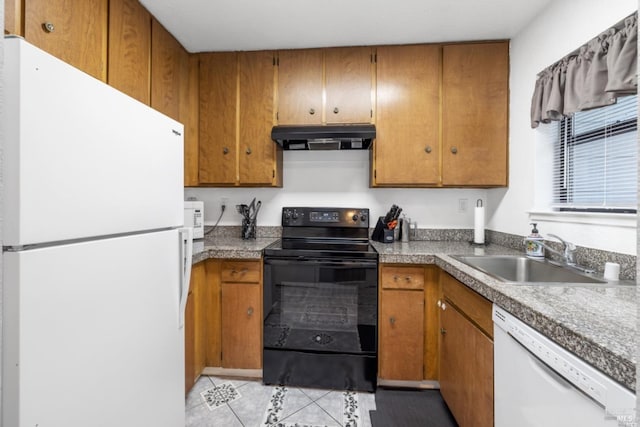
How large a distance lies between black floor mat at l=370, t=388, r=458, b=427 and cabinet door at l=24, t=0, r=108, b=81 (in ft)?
7.72

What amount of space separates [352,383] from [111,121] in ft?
6.28

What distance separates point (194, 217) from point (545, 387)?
2.07 metres

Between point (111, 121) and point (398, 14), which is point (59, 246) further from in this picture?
point (398, 14)

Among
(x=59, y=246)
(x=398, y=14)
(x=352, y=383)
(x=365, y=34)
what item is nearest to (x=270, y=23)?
(x=365, y=34)

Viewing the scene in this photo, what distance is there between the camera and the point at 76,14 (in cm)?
128

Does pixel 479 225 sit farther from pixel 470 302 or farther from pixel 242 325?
pixel 242 325

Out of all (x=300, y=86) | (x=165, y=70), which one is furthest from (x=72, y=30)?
(x=300, y=86)

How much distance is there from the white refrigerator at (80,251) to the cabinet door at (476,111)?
6.29 ft

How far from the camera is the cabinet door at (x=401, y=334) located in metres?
1.86

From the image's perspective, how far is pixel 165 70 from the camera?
194 centimetres

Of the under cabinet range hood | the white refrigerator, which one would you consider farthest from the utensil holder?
the white refrigerator

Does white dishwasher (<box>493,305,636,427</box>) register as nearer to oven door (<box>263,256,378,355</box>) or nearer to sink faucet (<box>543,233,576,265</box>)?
sink faucet (<box>543,233,576,265</box>)

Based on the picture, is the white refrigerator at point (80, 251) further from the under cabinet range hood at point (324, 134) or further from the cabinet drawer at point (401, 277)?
the cabinet drawer at point (401, 277)

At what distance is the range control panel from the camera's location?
2398 mm
